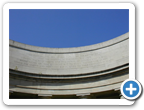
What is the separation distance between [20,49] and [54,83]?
6.99m

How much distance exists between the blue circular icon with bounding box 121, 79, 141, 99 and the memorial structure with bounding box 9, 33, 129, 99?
1527 centimetres

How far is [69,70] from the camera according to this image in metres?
25.1

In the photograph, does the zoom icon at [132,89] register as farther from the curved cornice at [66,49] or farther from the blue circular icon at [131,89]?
the curved cornice at [66,49]

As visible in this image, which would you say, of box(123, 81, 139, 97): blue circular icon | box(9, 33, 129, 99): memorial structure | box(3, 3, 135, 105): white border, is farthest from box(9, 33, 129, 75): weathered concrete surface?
box(123, 81, 139, 97): blue circular icon

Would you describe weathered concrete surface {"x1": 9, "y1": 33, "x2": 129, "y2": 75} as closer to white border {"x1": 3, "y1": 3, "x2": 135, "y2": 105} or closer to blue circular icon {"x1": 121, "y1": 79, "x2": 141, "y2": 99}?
white border {"x1": 3, "y1": 3, "x2": 135, "y2": 105}

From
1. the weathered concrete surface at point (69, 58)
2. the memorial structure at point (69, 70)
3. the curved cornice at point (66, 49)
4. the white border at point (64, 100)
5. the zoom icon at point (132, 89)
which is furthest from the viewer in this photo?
the curved cornice at point (66, 49)

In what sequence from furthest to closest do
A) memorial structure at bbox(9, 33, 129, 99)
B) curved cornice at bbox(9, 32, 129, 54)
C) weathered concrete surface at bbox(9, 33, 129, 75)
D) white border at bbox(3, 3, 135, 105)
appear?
1. curved cornice at bbox(9, 32, 129, 54)
2. weathered concrete surface at bbox(9, 33, 129, 75)
3. memorial structure at bbox(9, 33, 129, 99)
4. white border at bbox(3, 3, 135, 105)

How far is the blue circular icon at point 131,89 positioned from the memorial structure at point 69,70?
50.1ft

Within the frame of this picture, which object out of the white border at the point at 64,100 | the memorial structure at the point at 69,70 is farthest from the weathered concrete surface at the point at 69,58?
the white border at the point at 64,100

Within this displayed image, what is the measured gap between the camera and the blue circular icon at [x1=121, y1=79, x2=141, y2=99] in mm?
5891

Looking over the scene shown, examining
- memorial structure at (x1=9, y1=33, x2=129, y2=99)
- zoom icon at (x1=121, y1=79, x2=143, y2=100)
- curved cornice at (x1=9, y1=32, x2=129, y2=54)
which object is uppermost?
curved cornice at (x1=9, y1=32, x2=129, y2=54)

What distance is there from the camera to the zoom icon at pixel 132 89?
19.2 feet

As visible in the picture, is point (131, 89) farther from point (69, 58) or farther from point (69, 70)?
point (69, 58)

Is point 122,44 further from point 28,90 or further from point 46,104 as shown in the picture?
point 46,104
